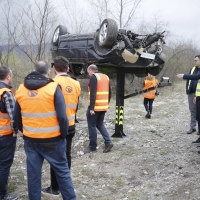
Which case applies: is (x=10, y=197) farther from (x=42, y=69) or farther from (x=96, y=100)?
(x=96, y=100)

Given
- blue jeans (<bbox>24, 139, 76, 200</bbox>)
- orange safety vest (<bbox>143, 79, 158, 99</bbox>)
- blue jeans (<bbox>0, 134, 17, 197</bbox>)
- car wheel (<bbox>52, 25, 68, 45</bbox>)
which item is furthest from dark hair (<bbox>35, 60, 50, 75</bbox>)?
orange safety vest (<bbox>143, 79, 158, 99</bbox>)

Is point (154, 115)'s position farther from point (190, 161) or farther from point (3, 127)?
point (3, 127)

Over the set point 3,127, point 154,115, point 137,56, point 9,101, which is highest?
point 137,56

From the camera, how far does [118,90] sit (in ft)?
21.0

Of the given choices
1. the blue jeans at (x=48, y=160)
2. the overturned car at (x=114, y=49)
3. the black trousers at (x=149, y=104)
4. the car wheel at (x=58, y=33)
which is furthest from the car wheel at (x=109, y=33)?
the black trousers at (x=149, y=104)

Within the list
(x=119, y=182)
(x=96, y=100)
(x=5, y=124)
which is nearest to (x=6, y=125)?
(x=5, y=124)

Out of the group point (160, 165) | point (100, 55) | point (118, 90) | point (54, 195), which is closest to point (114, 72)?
point (118, 90)

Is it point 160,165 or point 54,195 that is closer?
point 54,195

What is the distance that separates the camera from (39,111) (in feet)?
9.26

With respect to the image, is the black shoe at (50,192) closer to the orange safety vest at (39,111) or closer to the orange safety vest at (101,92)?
the orange safety vest at (39,111)

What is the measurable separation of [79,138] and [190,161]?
2578mm

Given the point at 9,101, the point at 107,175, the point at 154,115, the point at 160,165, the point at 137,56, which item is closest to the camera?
the point at 9,101

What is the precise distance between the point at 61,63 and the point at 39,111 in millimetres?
804

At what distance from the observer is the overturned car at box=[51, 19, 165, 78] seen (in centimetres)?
523
